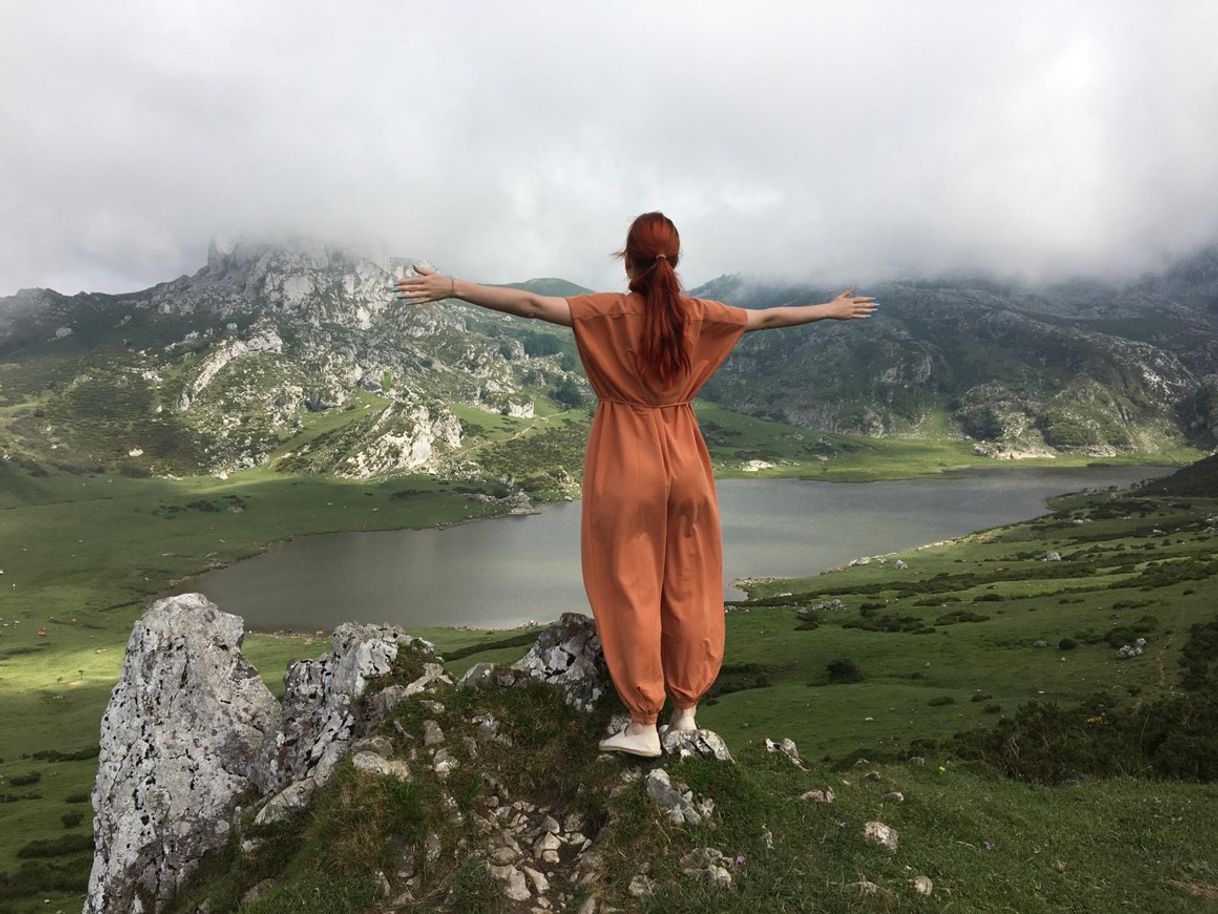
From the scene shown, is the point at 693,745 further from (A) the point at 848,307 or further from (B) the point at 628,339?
(A) the point at 848,307

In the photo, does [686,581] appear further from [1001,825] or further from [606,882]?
[1001,825]

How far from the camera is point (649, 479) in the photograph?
22.1ft

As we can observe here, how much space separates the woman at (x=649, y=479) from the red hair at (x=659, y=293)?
0.01 m

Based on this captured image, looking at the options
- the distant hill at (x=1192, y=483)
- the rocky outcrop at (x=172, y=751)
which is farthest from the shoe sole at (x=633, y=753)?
the distant hill at (x=1192, y=483)

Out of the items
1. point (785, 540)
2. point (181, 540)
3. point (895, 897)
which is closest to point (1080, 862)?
point (895, 897)

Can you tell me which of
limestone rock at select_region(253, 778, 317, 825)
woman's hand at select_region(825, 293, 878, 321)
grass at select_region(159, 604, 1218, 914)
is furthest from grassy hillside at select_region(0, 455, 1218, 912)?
woman's hand at select_region(825, 293, 878, 321)

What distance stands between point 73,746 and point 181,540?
4562 inches

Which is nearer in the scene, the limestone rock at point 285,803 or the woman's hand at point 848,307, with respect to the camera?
the woman's hand at point 848,307

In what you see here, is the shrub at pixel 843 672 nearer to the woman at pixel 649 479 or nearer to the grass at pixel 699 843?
the grass at pixel 699 843

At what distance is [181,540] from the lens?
6038 inches

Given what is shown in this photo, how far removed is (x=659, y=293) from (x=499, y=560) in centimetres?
12940

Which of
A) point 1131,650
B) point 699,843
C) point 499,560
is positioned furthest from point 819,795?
point 499,560

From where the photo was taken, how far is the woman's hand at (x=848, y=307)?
298 inches

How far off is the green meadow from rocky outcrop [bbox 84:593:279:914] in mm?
9284
